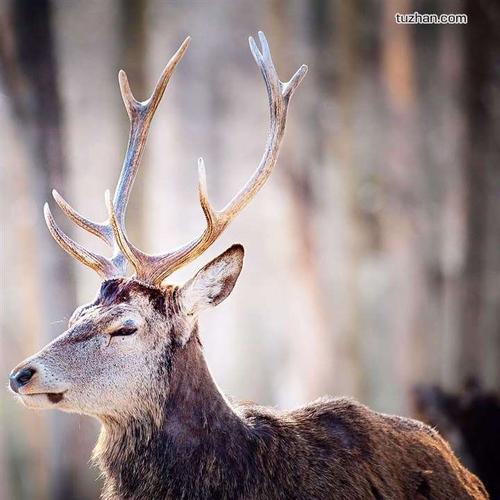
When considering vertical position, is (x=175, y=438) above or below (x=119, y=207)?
below

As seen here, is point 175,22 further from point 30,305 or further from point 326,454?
point 326,454

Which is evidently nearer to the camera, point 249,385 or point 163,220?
point 163,220

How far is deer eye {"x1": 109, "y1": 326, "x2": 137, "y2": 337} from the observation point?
3.40 metres

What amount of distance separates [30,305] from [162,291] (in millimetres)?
4856

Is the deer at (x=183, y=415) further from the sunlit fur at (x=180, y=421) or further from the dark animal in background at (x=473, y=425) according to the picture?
the dark animal in background at (x=473, y=425)

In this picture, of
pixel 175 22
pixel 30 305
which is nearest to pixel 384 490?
pixel 30 305

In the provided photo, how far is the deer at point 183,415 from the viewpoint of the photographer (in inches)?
131

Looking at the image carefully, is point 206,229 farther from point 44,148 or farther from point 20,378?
point 44,148

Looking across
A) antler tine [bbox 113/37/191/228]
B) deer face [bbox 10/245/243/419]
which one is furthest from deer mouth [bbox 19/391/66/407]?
antler tine [bbox 113/37/191/228]

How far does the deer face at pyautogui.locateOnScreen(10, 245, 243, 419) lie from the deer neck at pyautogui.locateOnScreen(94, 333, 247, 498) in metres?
0.04

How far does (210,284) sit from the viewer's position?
11.6 feet

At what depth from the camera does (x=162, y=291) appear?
11.7 feet

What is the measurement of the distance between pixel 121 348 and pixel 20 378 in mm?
389

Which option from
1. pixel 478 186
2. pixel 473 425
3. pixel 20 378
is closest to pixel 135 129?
pixel 20 378
